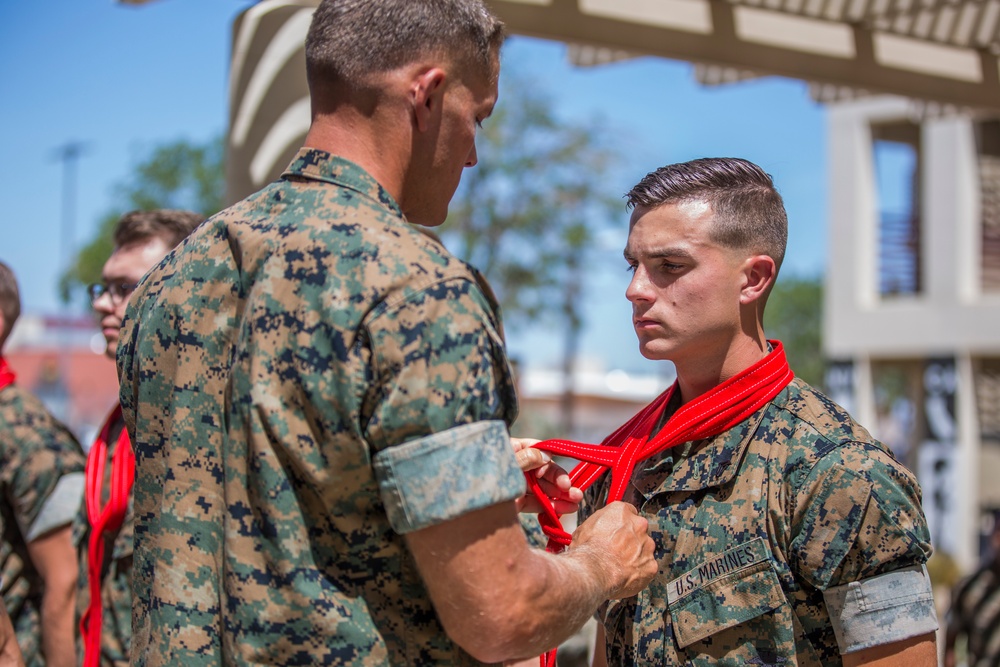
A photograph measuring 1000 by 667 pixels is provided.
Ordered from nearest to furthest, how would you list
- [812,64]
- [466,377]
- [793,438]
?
[466,377], [793,438], [812,64]

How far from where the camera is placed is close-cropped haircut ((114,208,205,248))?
364 cm

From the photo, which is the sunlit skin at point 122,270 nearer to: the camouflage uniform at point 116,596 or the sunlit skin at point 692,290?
the camouflage uniform at point 116,596

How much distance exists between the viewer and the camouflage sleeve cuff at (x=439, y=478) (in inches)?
62.4

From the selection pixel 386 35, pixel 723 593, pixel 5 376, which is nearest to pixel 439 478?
pixel 386 35

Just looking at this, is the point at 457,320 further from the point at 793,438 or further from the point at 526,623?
the point at 793,438

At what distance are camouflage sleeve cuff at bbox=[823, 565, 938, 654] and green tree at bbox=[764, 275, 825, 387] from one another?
2279 inches

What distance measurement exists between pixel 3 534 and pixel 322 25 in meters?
2.78

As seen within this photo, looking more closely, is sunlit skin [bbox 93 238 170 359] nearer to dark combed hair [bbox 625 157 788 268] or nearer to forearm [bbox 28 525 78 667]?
forearm [bbox 28 525 78 667]

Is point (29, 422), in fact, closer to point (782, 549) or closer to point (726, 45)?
point (782, 549)

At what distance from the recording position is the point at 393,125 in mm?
1833

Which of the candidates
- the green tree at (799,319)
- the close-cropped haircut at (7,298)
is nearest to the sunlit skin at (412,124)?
the close-cropped haircut at (7,298)

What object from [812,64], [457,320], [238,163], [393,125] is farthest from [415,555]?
[812,64]

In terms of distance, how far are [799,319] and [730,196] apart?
61.3 metres

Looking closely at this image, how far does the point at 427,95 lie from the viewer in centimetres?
180
